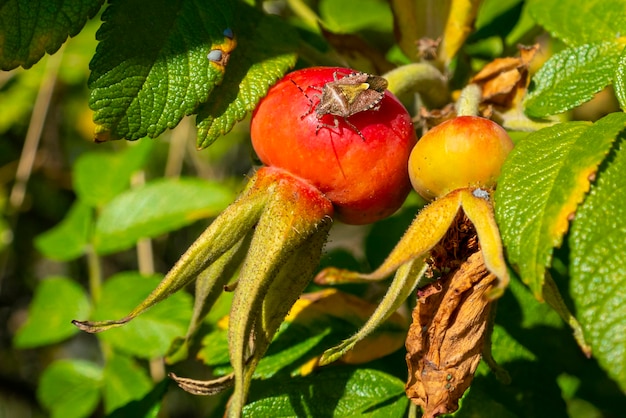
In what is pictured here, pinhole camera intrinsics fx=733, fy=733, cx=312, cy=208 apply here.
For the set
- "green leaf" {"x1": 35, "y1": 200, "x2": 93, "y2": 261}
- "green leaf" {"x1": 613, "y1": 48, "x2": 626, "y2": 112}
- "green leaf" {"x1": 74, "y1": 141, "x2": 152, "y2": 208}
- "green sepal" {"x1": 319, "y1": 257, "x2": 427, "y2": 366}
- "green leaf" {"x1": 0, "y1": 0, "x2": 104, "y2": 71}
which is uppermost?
"green leaf" {"x1": 0, "y1": 0, "x2": 104, "y2": 71}

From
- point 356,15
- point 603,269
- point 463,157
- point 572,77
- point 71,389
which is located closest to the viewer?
point 603,269

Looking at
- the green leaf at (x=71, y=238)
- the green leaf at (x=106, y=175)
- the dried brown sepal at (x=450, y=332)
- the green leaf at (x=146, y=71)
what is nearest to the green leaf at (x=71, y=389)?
the green leaf at (x=71, y=238)

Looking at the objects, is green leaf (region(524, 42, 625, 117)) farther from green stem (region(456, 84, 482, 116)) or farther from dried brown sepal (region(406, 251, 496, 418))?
dried brown sepal (region(406, 251, 496, 418))

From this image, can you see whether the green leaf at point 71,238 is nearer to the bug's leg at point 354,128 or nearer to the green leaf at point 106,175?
the green leaf at point 106,175

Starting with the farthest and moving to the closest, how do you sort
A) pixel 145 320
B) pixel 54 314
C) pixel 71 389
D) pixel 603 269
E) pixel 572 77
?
1. pixel 54 314
2. pixel 71 389
3. pixel 145 320
4. pixel 572 77
5. pixel 603 269

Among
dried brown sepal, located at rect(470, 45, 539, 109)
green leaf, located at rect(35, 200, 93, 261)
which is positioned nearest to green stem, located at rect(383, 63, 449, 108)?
dried brown sepal, located at rect(470, 45, 539, 109)

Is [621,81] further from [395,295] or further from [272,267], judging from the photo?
[272,267]

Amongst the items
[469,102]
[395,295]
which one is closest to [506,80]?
[469,102]
